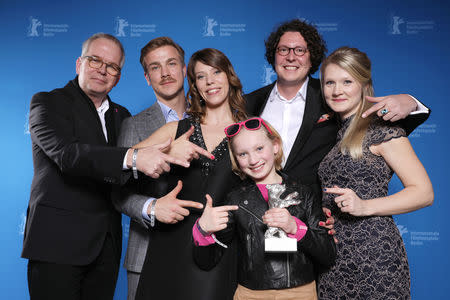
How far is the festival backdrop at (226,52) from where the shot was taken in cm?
384

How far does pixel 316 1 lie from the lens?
402cm

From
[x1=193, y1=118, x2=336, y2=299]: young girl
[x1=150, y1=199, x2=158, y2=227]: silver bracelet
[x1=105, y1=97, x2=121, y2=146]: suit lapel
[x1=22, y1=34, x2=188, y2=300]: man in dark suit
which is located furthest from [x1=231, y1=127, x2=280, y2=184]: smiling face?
[x1=105, y1=97, x2=121, y2=146]: suit lapel

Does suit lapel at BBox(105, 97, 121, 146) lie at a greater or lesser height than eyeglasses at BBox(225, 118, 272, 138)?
greater

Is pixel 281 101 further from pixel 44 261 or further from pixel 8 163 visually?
pixel 8 163

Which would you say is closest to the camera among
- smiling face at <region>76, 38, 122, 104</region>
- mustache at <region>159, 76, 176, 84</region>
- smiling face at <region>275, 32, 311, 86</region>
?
smiling face at <region>76, 38, 122, 104</region>

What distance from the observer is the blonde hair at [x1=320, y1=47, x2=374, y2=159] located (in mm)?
1799

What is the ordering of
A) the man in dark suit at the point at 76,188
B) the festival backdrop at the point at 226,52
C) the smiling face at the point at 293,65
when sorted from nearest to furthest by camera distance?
the man in dark suit at the point at 76,188, the smiling face at the point at 293,65, the festival backdrop at the point at 226,52

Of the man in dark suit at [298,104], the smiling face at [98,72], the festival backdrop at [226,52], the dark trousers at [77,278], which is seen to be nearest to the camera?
the dark trousers at [77,278]

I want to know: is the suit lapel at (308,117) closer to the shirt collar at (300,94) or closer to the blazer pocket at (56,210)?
the shirt collar at (300,94)

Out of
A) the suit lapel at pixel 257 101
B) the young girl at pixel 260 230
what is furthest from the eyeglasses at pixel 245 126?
the suit lapel at pixel 257 101

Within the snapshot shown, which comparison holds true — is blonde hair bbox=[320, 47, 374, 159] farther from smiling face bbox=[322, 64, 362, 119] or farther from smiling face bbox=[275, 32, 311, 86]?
smiling face bbox=[275, 32, 311, 86]

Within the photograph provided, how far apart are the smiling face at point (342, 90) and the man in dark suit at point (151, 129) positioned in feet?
3.00

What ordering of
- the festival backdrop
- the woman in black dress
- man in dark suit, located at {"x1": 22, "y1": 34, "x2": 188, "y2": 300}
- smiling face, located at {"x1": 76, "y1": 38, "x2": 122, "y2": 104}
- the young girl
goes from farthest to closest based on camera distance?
the festival backdrop → smiling face, located at {"x1": 76, "y1": 38, "x2": 122, "y2": 104} → man in dark suit, located at {"x1": 22, "y1": 34, "x2": 188, "y2": 300} → the woman in black dress → the young girl

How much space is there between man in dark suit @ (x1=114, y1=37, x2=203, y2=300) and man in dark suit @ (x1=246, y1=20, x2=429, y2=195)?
549 mm
